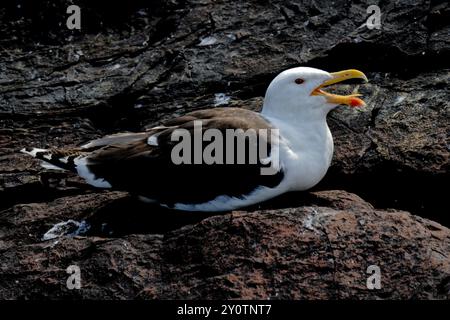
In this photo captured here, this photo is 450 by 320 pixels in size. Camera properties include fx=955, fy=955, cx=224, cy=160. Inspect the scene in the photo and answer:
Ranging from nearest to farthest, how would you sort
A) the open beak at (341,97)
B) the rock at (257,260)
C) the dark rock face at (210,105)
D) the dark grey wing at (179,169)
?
the rock at (257,260) < the dark rock face at (210,105) < the dark grey wing at (179,169) < the open beak at (341,97)

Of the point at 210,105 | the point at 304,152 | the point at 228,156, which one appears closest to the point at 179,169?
the point at 228,156

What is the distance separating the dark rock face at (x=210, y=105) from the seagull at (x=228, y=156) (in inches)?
7.6

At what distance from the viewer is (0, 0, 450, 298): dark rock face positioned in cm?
595

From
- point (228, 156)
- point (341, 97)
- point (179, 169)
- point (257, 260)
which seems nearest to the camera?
point (257, 260)

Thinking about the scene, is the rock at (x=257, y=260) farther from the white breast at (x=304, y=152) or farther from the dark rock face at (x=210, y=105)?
the white breast at (x=304, y=152)

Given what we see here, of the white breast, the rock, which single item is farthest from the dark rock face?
the white breast

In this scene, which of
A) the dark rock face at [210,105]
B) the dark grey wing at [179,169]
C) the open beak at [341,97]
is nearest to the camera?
the dark rock face at [210,105]

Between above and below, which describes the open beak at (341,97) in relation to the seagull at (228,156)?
above

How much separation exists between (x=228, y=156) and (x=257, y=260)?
88 cm

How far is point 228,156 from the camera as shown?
6.52 meters

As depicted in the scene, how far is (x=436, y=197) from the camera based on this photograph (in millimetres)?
7176

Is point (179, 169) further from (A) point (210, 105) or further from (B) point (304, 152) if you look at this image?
(A) point (210, 105)

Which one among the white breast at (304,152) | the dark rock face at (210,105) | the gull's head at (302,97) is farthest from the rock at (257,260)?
the gull's head at (302,97)

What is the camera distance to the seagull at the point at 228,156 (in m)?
6.56
